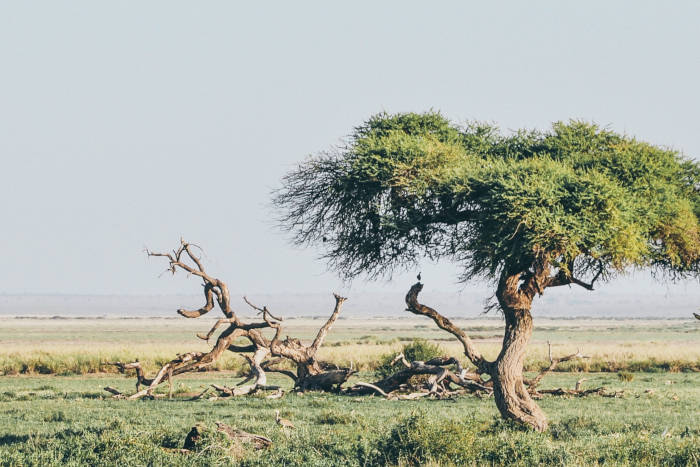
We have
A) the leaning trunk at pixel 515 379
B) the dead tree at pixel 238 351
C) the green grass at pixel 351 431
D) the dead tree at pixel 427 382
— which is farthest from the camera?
the dead tree at pixel 427 382

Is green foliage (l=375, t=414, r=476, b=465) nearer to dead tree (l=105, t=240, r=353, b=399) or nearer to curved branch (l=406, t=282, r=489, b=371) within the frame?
curved branch (l=406, t=282, r=489, b=371)

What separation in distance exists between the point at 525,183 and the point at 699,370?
34.7 meters

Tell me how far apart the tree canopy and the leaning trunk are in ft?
3.69

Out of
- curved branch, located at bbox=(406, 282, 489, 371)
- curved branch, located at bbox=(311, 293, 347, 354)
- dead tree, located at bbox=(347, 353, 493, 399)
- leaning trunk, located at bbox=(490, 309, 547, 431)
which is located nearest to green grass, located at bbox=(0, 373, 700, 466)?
leaning trunk, located at bbox=(490, 309, 547, 431)

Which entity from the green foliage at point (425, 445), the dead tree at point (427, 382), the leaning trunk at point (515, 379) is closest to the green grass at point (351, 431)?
the green foliage at point (425, 445)

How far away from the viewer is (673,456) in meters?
14.3

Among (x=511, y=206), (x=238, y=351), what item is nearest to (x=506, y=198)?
(x=511, y=206)

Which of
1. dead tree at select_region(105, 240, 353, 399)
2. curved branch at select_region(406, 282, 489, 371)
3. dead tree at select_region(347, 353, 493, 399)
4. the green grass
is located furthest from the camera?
dead tree at select_region(347, 353, 493, 399)

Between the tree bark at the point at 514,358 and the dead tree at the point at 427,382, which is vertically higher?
the tree bark at the point at 514,358

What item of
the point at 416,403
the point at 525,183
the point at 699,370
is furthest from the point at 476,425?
the point at 699,370

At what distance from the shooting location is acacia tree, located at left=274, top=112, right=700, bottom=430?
14844mm

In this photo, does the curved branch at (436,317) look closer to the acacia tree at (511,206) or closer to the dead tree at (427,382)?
the acacia tree at (511,206)

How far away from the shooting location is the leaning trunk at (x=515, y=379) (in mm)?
16297

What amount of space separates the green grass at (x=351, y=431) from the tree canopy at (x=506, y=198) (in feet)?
10.2
